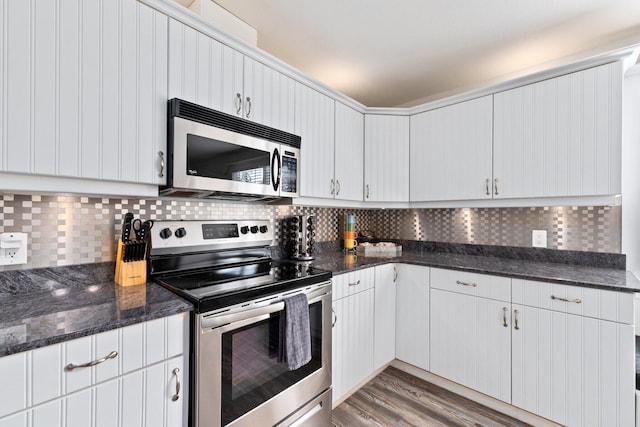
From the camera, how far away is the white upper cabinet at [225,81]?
57.8 inches

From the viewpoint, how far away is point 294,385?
1.56 meters

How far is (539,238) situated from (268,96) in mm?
2292

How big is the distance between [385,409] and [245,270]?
1.32 m

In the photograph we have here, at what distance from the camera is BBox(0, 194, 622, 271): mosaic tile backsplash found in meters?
1.33

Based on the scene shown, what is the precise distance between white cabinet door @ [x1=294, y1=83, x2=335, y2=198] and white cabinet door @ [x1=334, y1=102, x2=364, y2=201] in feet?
0.25

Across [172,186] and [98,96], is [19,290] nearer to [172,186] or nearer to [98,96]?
[172,186]

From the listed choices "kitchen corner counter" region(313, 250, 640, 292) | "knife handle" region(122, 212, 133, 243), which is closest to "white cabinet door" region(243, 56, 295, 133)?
"knife handle" region(122, 212, 133, 243)

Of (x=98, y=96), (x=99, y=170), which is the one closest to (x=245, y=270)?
(x=99, y=170)

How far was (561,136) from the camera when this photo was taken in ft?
6.49

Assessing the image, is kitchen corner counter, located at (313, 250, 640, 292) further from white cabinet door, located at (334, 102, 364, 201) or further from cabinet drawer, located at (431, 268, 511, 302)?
white cabinet door, located at (334, 102, 364, 201)

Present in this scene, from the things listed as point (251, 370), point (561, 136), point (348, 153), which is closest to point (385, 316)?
point (251, 370)

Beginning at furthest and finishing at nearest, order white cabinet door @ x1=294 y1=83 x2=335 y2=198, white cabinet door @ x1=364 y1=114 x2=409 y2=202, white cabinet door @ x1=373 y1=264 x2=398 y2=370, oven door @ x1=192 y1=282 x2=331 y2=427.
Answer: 1. white cabinet door @ x1=364 y1=114 x2=409 y2=202
2. white cabinet door @ x1=373 y1=264 x2=398 y2=370
3. white cabinet door @ x1=294 y1=83 x2=335 y2=198
4. oven door @ x1=192 y1=282 x2=331 y2=427

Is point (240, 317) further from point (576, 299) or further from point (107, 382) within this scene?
point (576, 299)

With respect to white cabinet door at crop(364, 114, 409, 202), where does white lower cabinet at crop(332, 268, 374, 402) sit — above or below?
below
